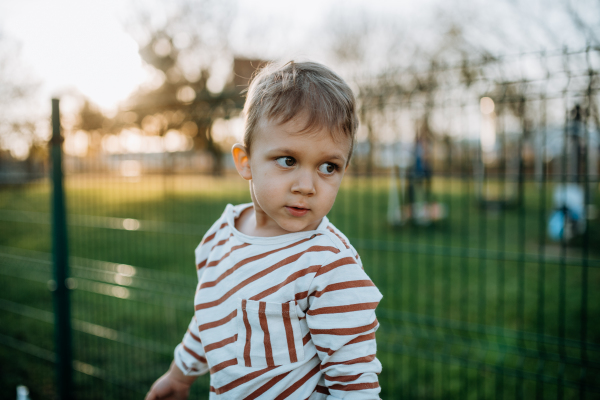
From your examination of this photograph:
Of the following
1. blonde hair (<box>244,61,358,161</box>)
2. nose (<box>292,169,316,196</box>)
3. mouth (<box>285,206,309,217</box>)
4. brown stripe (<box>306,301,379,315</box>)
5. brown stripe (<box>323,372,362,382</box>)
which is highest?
blonde hair (<box>244,61,358,161</box>)

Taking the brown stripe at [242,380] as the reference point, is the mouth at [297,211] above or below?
above

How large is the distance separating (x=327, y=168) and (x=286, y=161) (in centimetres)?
10

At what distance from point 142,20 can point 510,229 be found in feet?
43.5

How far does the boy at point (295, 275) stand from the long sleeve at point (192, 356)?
147 millimetres

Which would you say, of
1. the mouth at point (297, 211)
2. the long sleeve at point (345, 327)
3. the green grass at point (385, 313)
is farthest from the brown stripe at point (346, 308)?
the green grass at point (385, 313)

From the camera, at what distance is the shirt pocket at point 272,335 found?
3.03ft

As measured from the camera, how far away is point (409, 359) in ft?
11.2

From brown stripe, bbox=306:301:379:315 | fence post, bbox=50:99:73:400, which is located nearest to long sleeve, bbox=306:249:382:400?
brown stripe, bbox=306:301:379:315

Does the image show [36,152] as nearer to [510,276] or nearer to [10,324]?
[10,324]

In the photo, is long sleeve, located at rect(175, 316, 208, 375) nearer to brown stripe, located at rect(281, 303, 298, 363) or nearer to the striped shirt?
the striped shirt

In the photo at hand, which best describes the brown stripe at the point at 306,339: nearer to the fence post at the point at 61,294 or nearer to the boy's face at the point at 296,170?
the boy's face at the point at 296,170

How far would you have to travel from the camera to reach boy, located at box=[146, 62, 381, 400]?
0.87m

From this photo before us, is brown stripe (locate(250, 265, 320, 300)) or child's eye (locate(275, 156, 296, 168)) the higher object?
child's eye (locate(275, 156, 296, 168))

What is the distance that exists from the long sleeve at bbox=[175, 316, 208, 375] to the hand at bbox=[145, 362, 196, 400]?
0.09 ft
